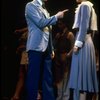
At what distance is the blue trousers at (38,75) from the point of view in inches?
135

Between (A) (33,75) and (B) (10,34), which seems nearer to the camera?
(A) (33,75)

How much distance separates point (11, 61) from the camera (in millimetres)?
4000

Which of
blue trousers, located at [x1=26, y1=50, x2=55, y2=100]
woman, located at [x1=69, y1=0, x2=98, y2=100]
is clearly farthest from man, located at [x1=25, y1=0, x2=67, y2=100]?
woman, located at [x1=69, y1=0, x2=98, y2=100]

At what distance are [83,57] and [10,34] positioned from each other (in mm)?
926

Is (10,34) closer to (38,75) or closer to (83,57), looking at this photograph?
(38,75)

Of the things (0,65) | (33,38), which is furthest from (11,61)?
(33,38)

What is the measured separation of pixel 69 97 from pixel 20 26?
0.92 m

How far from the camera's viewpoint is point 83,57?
352cm

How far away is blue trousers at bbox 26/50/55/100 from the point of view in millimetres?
3439

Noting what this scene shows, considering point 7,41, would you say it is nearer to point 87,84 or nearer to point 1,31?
point 1,31

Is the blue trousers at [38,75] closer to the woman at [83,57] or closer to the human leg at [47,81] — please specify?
the human leg at [47,81]

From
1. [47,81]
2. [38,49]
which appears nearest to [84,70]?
[47,81]

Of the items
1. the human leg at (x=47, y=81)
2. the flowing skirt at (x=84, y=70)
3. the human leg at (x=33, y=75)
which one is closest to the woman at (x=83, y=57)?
the flowing skirt at (x=84, y=70)

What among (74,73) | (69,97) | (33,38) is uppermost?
(33,38)
